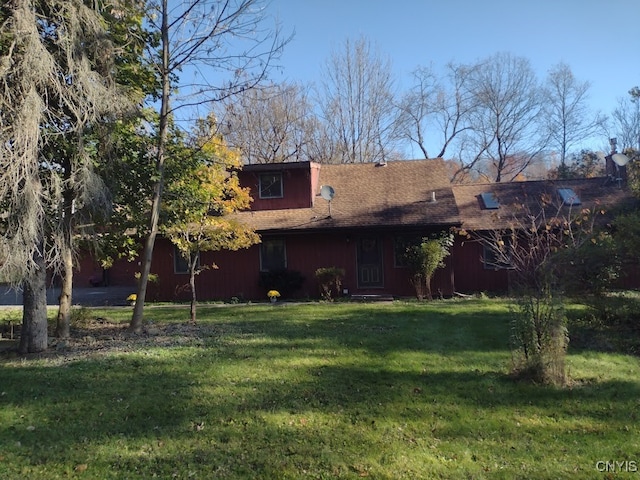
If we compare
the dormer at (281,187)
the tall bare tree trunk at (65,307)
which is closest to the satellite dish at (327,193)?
the dormer at (281,187)

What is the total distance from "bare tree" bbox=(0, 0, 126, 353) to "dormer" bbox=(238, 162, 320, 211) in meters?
10.5

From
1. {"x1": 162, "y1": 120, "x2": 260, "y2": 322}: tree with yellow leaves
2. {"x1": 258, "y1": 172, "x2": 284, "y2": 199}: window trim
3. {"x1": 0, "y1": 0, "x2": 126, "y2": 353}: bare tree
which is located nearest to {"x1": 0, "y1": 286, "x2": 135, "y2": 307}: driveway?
{"x1": 258, "y1": 172, "x2": 284, "y2": 199}: window trim

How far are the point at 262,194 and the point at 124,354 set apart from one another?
11.8 metres

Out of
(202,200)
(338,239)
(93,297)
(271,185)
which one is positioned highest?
(271,185)

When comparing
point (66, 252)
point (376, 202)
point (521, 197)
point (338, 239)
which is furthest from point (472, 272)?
point (66, 252)

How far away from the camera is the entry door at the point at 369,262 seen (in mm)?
17609

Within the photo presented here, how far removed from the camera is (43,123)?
24.5 ft

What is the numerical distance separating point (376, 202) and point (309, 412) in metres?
13.8

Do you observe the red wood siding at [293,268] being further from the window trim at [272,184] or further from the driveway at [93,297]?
the window trim at [272,184]

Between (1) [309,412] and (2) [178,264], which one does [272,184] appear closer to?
(2) [178,264]

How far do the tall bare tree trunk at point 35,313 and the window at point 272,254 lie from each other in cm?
1035

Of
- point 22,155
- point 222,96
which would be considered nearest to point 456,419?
→ point 22,155

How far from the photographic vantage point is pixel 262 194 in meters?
18.7

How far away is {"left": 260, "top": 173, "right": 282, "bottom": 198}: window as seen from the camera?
61.3 feet
